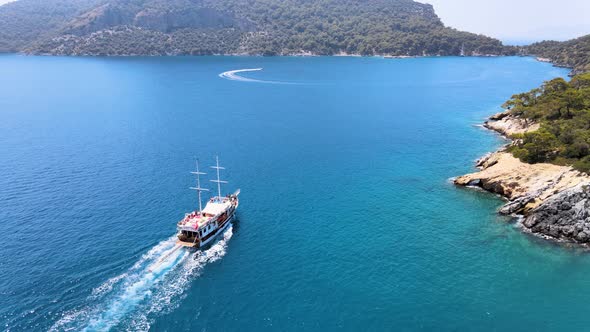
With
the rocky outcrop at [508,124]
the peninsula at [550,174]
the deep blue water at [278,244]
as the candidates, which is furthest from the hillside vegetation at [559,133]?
the deep blue water at [278,244]

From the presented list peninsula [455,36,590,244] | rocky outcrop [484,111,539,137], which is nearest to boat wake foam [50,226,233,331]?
peninsula [455,36,590,244]

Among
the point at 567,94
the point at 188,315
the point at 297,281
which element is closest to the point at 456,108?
the point at 567,94

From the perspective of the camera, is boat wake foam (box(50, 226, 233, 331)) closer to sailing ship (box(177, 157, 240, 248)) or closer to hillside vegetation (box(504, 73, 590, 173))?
sailing ship (box(177, 157, 240, 248))

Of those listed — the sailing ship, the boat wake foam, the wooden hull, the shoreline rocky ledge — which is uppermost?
the shoreline rocky ledge

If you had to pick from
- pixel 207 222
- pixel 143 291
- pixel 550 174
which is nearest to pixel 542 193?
pixel 550 174

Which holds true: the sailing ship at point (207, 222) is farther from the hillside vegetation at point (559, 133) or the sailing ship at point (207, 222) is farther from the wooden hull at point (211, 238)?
the hillside vegetation at point (559, 133)

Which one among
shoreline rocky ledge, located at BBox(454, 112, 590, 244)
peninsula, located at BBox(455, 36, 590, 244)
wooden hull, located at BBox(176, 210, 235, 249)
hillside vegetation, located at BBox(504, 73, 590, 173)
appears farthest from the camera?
hillside vegetation, located at BBox(504, 73, 590, 173)
